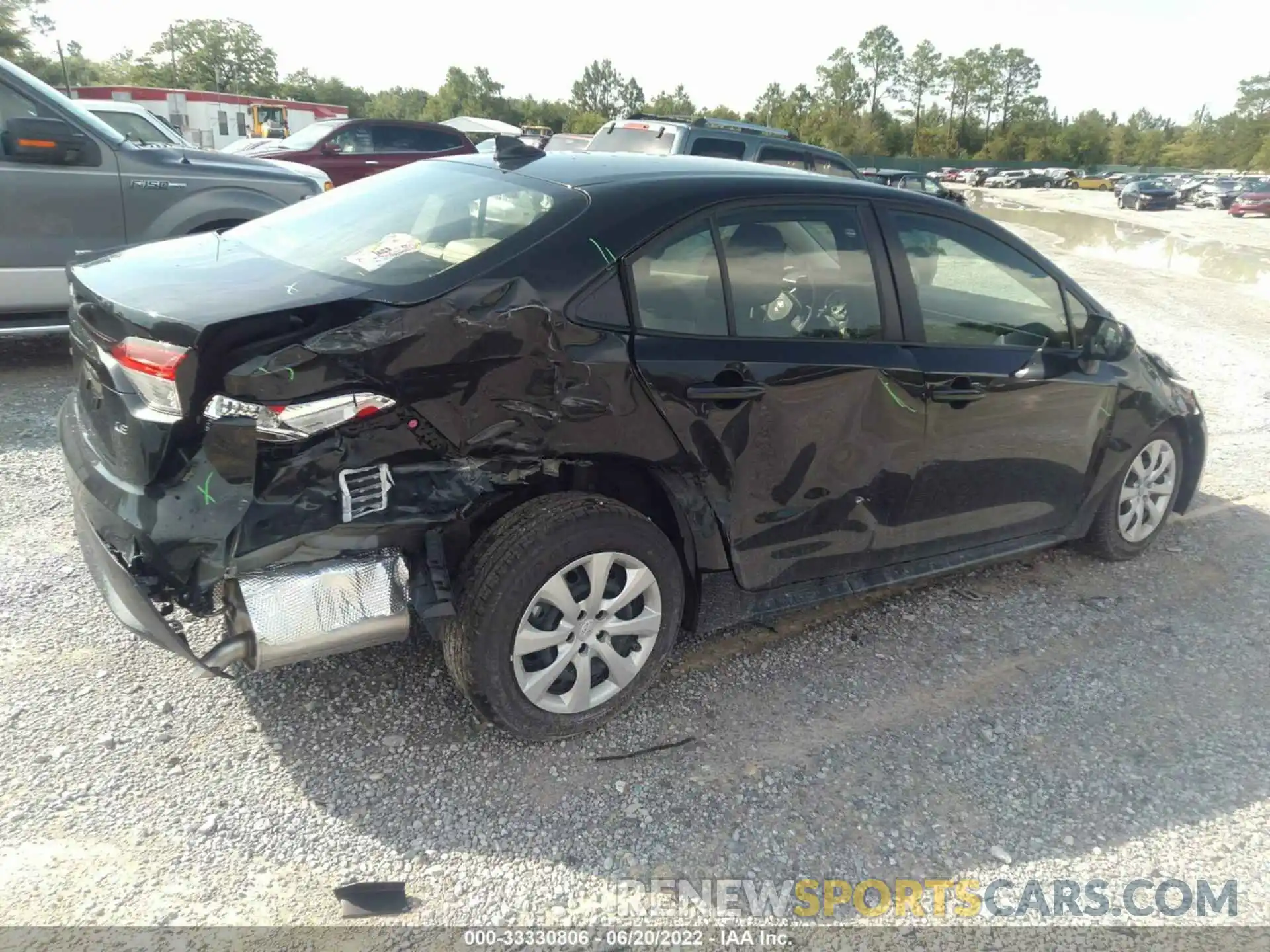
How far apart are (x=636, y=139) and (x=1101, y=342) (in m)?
8.96

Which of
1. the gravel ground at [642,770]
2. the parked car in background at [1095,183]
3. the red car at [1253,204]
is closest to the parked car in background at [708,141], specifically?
the gravel ground at [642,770]


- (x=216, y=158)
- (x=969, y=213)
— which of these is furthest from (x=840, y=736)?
(x=216, y=158)

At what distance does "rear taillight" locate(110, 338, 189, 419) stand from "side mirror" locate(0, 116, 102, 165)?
161 inches

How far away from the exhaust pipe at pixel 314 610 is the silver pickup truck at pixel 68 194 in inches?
161

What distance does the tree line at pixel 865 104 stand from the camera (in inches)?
3492

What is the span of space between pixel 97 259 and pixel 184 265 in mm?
482

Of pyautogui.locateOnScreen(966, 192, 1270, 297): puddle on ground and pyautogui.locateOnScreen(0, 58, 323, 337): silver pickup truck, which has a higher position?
pyautogui.locateOnScreen(0, 58, 323, 337): silver pickup truck

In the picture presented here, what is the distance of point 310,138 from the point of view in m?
14.1

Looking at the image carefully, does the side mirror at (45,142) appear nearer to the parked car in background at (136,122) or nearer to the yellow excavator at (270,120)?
the parked car in background at (136,122)

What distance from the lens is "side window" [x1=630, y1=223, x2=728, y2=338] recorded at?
2828mm

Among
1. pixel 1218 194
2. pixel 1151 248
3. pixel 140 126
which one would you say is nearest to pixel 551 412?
pixel 140 126

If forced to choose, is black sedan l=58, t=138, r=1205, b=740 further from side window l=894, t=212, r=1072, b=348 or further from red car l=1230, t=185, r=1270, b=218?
red car l=1230, t=185, r=1270, b=218

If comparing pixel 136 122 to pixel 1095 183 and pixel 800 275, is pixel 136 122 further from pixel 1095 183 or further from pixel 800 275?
pixel 1095 183

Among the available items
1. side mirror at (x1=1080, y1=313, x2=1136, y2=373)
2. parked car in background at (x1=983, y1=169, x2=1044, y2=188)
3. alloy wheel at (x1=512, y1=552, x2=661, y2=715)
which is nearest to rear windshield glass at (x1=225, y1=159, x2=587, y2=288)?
alloy wheel at (x1=512, y1=552, x2=661, y2=715)
